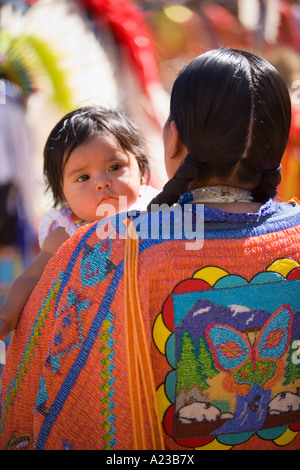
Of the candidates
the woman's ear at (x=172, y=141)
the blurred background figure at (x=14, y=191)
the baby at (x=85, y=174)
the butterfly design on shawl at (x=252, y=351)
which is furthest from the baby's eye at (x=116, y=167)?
the blurred background figure at (x=14, y=191)

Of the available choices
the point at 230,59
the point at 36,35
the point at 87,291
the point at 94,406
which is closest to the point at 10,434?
the point at 94,406

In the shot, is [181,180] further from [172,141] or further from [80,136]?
[80,136]

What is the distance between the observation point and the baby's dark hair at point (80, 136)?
1879 mm

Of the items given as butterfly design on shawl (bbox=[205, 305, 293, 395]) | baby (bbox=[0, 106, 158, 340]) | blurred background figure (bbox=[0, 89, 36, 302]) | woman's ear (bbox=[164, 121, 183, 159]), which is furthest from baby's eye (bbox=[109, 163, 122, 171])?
blurred background figure (bbox=[0, 89, 36, 302])

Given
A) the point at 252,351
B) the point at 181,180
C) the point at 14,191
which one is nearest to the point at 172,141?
the point at 181,180

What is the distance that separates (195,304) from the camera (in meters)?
1.20

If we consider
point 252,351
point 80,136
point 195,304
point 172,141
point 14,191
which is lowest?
point 252,351

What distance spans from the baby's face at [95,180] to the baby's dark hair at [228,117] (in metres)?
0.52

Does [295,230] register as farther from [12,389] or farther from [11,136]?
[11,136]

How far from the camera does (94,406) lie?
4.05 feet

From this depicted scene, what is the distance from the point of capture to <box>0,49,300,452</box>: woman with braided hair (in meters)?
1.19

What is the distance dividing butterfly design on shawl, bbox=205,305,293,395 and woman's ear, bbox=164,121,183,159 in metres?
0.44

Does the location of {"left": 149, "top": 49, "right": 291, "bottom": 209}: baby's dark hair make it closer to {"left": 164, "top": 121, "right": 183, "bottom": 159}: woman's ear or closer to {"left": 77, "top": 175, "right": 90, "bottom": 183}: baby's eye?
{"left": 164, "top": 121, "right": 183, "bottom": 159}: woman's ear

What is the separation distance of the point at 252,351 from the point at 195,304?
0.18 metres
